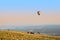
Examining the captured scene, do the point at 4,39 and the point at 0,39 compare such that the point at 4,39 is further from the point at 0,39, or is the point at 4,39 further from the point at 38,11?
the point at 38,11

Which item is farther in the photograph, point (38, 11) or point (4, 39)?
point (38, 11)

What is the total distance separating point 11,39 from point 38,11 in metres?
22.5

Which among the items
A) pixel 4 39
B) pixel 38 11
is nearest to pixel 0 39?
pixel 4 39

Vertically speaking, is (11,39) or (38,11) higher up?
(38,11)

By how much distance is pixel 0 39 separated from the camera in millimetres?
37406

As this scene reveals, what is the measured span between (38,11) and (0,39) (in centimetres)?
2290

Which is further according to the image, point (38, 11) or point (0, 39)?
point (38, 11)

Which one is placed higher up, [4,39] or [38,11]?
[38,11]

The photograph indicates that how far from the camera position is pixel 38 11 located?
2313 inches

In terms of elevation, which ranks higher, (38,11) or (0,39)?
(38,11)

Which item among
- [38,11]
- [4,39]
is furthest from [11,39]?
[38,11]

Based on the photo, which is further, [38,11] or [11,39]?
[38,11]

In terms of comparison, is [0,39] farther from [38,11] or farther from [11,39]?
[38,11]

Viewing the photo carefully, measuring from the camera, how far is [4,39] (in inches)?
1478
